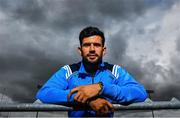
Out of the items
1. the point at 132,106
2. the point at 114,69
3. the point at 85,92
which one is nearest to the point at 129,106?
the point at 132,106

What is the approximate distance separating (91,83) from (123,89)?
1.55 ft

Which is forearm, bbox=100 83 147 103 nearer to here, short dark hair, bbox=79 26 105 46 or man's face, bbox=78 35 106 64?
man's face, bbox=78 35 106 64

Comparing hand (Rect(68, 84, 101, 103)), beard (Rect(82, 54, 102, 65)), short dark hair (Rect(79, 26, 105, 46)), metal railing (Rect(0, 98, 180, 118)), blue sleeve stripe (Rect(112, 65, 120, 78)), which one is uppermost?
short dark hair (Rect(79, 26, 105, 46))

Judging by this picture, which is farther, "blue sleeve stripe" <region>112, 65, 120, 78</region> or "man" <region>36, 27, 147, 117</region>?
"blue sleeve stripe" <region>112, 65, 120, 78</region>

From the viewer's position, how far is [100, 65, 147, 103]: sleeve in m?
3.43

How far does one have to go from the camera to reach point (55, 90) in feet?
11.9

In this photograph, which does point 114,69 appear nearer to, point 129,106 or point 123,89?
point 123,89

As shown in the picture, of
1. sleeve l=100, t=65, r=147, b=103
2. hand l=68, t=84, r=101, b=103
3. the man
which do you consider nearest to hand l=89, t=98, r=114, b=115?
the man

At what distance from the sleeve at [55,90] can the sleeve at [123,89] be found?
49 centimetres

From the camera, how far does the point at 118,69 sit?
4020 mm

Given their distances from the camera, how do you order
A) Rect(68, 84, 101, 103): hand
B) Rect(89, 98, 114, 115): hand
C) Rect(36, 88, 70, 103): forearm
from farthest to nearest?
Rect(36, 88, 70, 103): forearm, Rect(68, 84, 101, 103): hand, Rect(89, 98, 114, 115): hand

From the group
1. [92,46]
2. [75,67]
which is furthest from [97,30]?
[75,67]

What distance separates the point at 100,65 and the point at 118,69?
0.25m

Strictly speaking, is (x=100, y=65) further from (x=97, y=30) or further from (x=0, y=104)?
(x=0, y=104)
